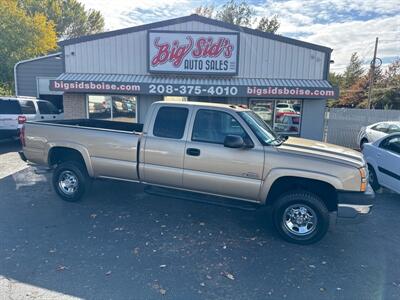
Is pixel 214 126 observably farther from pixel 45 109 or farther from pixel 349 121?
pixel 349 121

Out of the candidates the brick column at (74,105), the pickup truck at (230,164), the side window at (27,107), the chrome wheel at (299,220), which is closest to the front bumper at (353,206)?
the pickup truck at (230,164)

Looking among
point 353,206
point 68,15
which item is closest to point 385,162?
point 353,206

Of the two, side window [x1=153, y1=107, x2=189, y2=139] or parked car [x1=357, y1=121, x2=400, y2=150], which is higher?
side window [x1=153, y1=107, x2=189, y2=139]

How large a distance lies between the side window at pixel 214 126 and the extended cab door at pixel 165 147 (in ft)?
0.72

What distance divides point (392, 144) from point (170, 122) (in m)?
4.96

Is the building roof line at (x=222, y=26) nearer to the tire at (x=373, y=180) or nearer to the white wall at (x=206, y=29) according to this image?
the white wall at (x=206, y=29)

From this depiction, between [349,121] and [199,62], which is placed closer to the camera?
[199,62]

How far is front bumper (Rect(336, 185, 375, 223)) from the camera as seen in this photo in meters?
3.84

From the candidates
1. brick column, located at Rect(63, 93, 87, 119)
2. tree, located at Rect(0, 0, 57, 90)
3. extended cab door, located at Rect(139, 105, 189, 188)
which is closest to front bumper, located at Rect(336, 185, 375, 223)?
extended cab door, located at Rect(139, 105, 189, 188)

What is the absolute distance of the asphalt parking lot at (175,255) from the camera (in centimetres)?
304

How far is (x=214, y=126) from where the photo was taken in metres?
4.55

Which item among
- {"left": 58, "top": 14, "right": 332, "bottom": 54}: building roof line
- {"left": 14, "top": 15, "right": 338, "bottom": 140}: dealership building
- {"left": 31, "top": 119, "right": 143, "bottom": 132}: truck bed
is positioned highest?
{"left": 58, "top": 14, "right": 332, "bottom": 54}: building roof line

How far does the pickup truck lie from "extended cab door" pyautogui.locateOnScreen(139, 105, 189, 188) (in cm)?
2

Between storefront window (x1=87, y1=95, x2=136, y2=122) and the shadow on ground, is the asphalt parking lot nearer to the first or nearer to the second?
the shadow on ground
